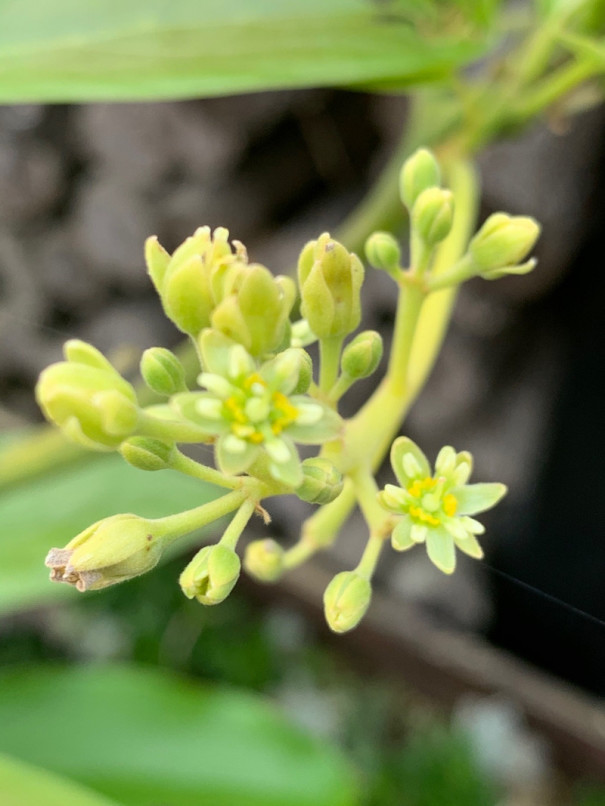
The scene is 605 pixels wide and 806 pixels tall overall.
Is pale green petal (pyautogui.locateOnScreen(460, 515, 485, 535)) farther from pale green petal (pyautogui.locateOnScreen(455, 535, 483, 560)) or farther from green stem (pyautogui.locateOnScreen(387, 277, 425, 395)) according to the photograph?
green stem (pyautogui.locateOnScreen(387, 277, 425, 395))

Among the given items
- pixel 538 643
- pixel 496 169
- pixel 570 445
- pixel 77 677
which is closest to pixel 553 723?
pixel 538 643

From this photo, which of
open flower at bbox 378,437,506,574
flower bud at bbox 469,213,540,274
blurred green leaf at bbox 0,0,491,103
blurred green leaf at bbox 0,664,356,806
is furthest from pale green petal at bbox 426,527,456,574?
blurred green leaf at bbox 0,664,356,806

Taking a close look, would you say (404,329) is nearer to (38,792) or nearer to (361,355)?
(361,355)

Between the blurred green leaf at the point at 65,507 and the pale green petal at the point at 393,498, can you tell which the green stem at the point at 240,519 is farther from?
the blurred green leaf at the point at 65,507

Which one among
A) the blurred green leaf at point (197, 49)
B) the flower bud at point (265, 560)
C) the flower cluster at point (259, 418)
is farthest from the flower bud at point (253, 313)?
the blurred green leaf at point (197, 49)

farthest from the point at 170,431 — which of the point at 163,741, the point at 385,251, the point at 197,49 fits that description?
the point at 163,741

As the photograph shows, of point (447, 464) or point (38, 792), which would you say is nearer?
point (447, 464)
